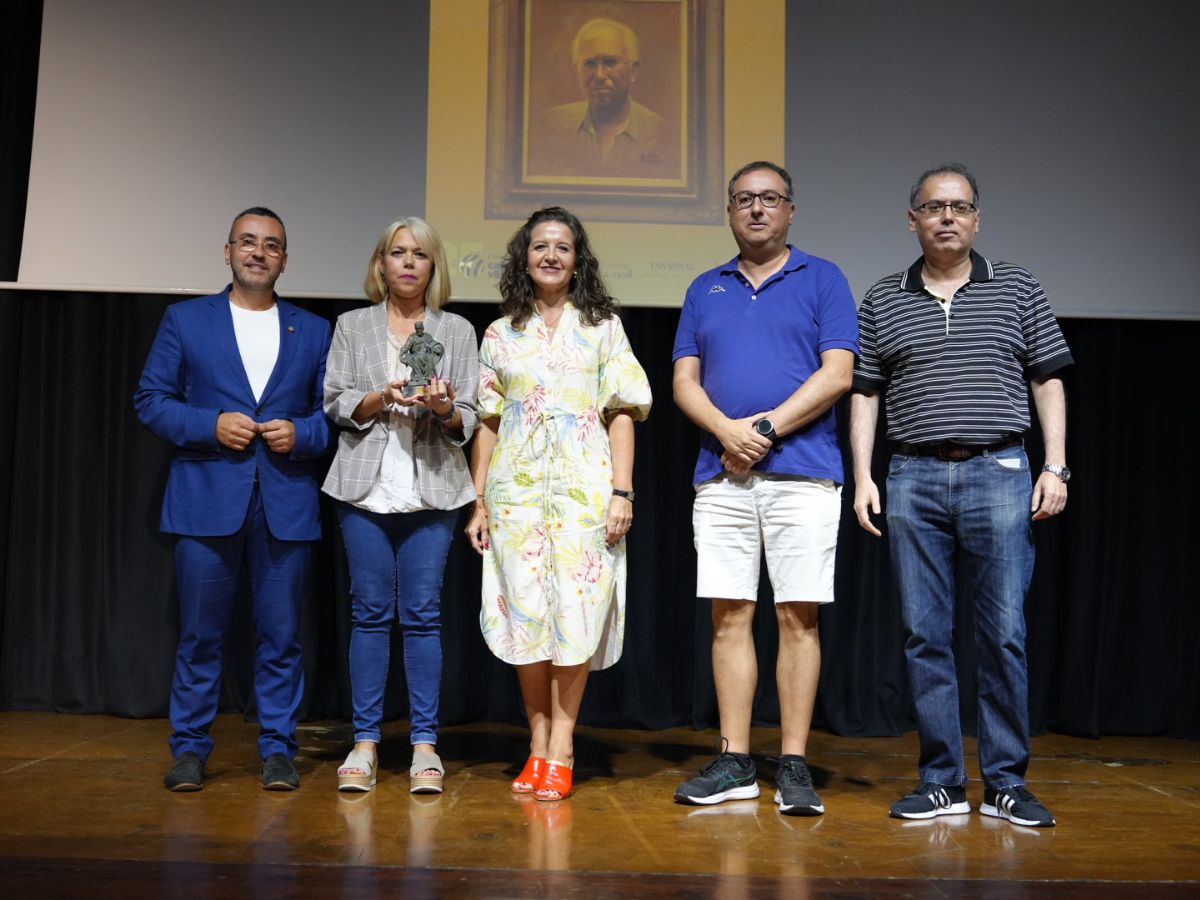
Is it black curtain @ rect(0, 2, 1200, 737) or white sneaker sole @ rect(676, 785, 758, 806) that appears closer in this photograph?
white sneaker sole @ rect(676, 785, 758, 806)

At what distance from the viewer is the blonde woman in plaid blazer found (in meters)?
2.86

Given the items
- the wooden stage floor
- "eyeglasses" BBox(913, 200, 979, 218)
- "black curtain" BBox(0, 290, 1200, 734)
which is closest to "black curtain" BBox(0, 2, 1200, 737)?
"black curtain" BBox(0, 290, 1200, 734)

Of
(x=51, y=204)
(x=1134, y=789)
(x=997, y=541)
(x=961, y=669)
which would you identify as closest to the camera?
(x=997, y=541)

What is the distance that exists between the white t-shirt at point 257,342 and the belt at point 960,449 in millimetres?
1804

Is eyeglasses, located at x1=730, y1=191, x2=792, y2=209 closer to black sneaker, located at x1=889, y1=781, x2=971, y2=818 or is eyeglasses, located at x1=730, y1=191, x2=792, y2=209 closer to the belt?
the belt

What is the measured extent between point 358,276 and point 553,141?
879 millimetres

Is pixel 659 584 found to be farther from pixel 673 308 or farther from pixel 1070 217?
pixel 1070 217

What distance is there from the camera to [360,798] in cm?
273

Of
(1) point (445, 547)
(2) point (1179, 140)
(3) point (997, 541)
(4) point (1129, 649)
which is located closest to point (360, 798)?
(1) point (445, 547)

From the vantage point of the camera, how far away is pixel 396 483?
288cm

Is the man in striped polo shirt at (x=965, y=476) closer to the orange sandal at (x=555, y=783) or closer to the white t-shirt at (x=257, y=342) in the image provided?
the orange sandal at (x=555, y=783)

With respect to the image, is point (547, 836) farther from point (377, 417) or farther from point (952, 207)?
point (952, 207)

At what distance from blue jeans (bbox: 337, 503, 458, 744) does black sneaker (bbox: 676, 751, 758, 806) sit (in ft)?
2.38

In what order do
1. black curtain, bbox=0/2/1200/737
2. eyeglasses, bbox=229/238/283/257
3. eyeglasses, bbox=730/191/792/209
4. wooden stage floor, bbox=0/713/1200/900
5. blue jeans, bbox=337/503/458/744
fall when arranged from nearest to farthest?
wooden stage floor, bbox=0/713/1200/900
eyeglasses, bbox=730/191/792/209
blue jeans, bbox=337/503/458/744
eyeglasses, bbox=229/238/283/257
black curtain, bbox=0/2/1200/737
